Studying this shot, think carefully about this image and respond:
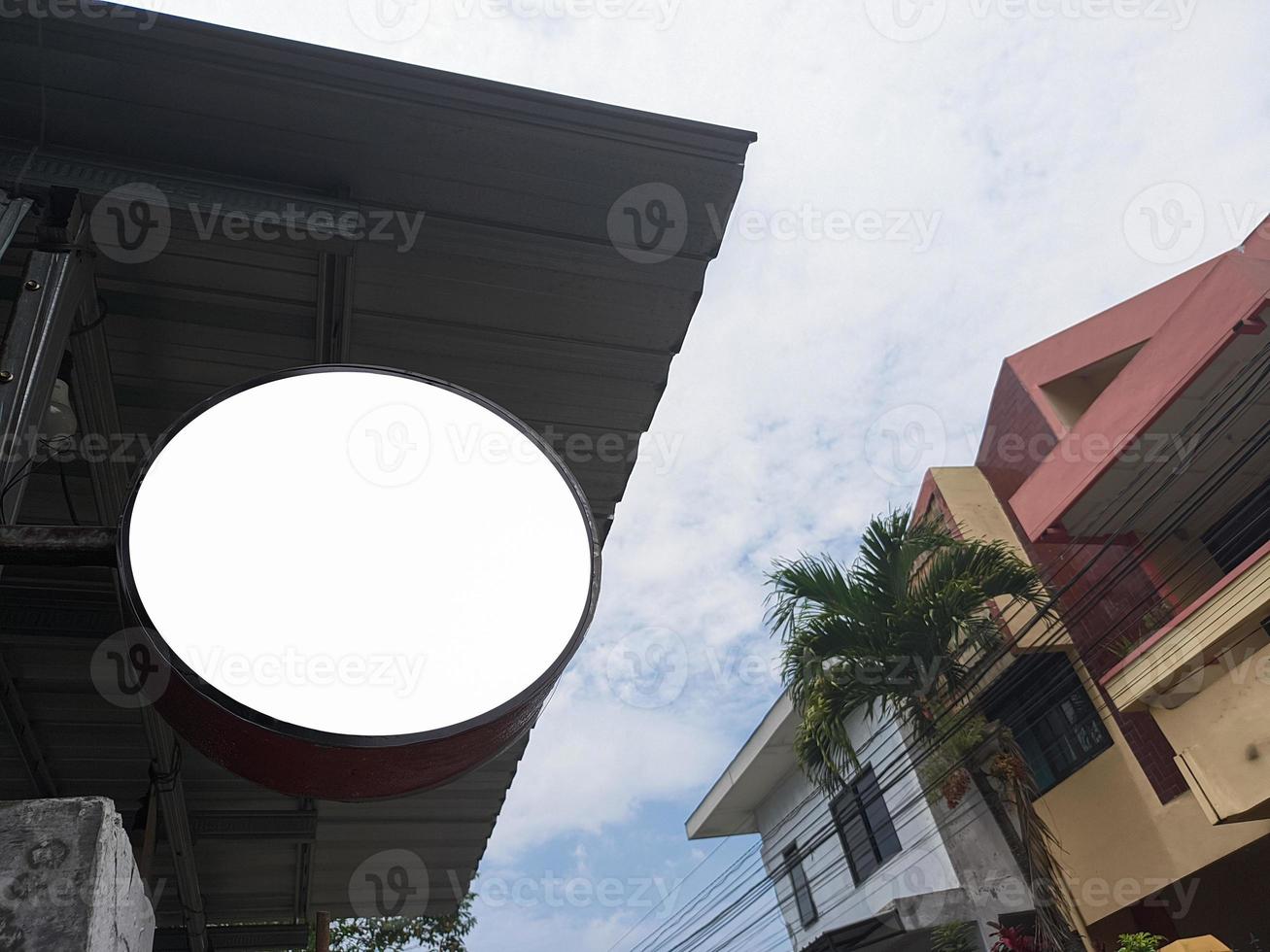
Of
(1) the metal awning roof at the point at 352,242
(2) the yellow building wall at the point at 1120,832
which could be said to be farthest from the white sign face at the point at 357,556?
(2) the yellow building wall at the point at 1120,832

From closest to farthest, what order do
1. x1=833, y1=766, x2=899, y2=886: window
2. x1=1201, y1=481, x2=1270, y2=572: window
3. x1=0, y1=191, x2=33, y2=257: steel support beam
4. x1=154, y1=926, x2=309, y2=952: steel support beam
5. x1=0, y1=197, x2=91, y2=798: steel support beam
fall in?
x1=0, y1=197, x2=91, y2=798: steel support beam → x1=0, y1=191, x2=33, y2=257: steel support beam → x1=154, y1=926, x2=309, y2=952: steel support beam → x1=1201, y1=481, x2=1270, y2=572: window → x1=833, y1=766, x2=899, y2=886: window

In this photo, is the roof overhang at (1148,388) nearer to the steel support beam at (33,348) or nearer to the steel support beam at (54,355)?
the steel support beam at (54,355)

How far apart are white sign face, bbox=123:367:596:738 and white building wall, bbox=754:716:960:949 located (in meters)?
9.83

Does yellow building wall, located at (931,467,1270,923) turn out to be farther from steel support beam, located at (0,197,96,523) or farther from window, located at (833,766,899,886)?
steel support beam, located at (0,197,96,523)

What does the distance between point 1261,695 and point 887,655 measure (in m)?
3.39

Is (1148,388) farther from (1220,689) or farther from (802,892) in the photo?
(802,892)

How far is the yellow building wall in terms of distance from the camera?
9625 millimetres

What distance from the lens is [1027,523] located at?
11797 mm

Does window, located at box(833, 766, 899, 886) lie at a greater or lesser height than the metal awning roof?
greater

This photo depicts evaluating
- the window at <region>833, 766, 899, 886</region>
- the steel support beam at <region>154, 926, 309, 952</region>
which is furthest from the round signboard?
the window at <region>833, 766, 899, 886</region>

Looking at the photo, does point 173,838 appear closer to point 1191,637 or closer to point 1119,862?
point 1191,637

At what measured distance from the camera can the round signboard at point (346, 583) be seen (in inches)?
29.8

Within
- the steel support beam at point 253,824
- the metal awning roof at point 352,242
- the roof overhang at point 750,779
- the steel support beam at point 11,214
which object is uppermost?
the roof overhang at point 750,779

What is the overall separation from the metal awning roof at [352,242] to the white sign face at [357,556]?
177 centimetres
